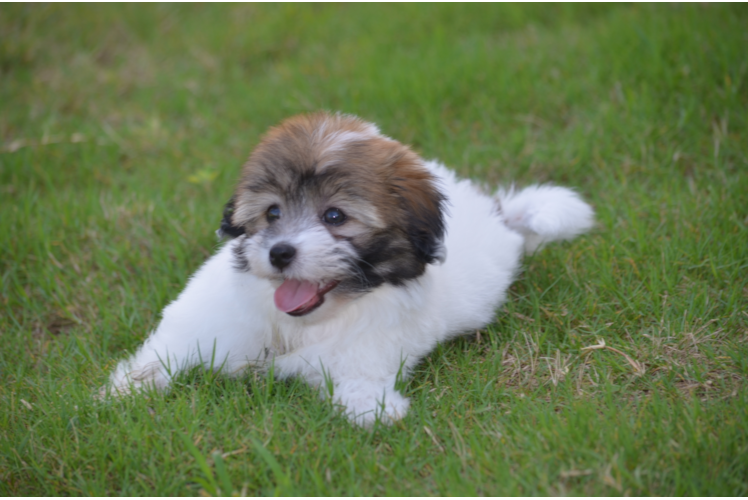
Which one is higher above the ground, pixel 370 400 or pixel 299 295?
pixel 299 295

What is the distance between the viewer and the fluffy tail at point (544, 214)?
10.8 ft

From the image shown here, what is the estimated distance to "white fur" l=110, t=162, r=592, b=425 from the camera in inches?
100

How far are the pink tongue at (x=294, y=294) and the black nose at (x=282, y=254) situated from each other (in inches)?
6.7

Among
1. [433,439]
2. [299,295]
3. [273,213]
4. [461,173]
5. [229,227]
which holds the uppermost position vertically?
[273,213]

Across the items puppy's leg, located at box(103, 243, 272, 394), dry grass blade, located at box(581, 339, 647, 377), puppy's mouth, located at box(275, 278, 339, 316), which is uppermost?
puppy's mouth, located at box(275, 278, 339, 316)

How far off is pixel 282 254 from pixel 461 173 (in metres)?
2.45

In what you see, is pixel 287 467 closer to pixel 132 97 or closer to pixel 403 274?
pixel 403 274

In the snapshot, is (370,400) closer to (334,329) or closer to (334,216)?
(334,329)

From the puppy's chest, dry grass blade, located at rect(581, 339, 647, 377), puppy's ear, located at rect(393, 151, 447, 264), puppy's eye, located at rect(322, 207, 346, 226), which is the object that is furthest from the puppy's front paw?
dry grass blade, located at rect(581, 339, 647, 377)

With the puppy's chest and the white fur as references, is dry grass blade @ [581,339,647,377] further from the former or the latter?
the puppy's chest

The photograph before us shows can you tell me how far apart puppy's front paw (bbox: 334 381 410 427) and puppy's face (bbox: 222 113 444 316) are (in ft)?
1.23

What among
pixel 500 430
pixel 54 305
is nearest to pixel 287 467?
pixel 500 430

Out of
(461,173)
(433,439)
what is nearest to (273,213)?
(433,439)

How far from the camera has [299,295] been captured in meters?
2.44
